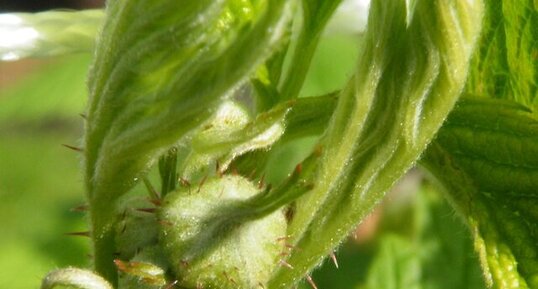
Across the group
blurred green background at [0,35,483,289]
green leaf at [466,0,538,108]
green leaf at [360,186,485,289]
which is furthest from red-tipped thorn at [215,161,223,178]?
green leaf at [360,186,485,289]

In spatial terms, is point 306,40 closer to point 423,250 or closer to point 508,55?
point 508,55

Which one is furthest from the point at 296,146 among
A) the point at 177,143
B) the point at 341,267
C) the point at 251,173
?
the point at 177,143

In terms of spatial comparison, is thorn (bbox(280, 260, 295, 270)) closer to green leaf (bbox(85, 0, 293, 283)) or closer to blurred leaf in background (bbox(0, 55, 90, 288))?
green leaf (bbox(85, 0, 293, 283))

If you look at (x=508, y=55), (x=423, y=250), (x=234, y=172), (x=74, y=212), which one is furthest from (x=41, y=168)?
(x=234, y=172)

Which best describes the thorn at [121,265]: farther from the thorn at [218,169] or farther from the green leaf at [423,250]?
the green leaf at [423,250]

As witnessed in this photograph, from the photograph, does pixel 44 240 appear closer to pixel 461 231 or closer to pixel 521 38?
pixel 461 231

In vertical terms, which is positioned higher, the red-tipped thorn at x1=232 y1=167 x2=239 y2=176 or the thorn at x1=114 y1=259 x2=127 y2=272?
the red-tipped thorn at x1=232 y1=167 x2=239 y2=176

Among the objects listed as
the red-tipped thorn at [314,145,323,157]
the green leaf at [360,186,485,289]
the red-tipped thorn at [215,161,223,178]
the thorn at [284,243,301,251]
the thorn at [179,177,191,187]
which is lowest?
A: the green leaf at [360,186,485,289]
